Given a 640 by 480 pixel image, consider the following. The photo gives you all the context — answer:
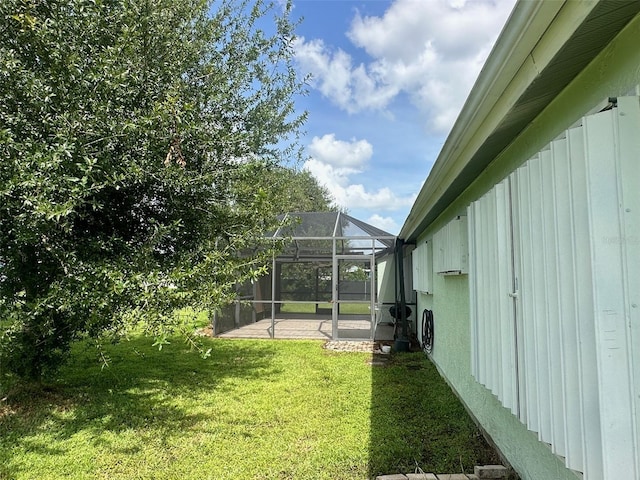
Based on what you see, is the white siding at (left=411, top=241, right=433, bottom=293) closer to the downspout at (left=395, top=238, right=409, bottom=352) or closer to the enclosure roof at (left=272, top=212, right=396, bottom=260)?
the downspout at (left=395, top=238, right=409, bottom=352)

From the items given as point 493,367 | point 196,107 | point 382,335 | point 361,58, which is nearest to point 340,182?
point 361,58

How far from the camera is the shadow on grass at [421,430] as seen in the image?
3.19 metres

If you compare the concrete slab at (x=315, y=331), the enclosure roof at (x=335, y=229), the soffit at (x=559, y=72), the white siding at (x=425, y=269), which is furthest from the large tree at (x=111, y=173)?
the concrete slab at (x=315, y=331)

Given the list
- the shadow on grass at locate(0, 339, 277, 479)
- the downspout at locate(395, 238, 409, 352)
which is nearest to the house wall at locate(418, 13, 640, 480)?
the downspout at locate(395, 238, 409, 352)

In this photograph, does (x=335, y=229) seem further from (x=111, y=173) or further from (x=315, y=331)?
(x=111, y=173)

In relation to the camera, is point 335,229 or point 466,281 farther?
point 335,229

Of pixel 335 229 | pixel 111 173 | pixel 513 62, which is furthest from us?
pixel 335 229

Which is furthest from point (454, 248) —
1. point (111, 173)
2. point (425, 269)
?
point (111, 173)

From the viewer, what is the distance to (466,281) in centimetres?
423

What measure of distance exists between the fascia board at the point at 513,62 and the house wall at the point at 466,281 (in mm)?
265

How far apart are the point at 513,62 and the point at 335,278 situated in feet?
25.0

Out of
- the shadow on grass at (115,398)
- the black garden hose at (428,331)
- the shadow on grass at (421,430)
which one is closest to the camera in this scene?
the shadow on grass at (421,430)

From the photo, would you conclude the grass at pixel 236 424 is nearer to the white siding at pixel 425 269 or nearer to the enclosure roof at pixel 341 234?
the white siding at pixel 425 269

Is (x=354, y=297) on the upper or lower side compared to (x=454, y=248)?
lower
